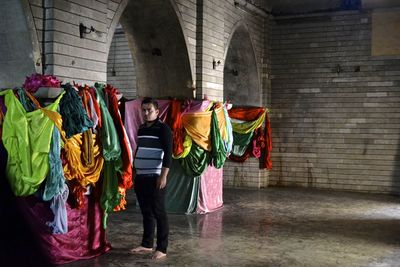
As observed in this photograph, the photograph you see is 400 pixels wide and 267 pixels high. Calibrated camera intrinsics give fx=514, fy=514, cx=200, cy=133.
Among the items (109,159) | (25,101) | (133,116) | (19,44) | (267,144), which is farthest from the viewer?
(267,144)

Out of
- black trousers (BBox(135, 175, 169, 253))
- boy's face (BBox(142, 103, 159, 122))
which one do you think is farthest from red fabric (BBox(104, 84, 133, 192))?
boy's face (BBox(142, 103, 159, 122))

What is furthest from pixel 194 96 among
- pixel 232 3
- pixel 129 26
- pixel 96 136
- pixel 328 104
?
pixel 328 104

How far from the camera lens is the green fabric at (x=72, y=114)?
5.14 metres

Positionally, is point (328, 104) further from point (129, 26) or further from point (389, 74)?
point (129, 26)

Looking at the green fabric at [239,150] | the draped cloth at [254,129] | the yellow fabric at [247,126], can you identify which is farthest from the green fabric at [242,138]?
the green fabric at [239,150]

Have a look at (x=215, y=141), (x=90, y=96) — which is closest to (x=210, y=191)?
(x=215, y=141)

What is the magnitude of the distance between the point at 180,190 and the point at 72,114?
367cm

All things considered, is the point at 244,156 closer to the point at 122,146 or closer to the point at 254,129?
the point at 254,129

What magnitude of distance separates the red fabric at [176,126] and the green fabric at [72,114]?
2.77m

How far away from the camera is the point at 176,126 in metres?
7.94

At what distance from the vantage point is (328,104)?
12117 mm

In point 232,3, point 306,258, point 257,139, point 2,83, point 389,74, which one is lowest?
point 306,258

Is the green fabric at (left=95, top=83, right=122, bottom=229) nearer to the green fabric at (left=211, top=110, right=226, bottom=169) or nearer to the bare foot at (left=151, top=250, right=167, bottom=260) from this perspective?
the bare foot at (left=151, top=250, right=167, bottom=260)

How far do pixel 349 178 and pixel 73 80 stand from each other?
26.0ft
